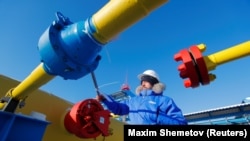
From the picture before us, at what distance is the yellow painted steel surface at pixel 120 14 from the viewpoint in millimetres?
730

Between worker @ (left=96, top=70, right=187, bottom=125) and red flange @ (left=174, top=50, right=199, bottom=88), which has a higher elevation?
worker @ (left=96, top=70, right=187, bottom=125)

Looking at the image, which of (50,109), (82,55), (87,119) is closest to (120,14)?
(82,55)

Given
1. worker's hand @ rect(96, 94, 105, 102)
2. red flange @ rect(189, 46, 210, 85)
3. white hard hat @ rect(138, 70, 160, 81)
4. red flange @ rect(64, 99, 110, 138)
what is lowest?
red flange @ rect(64, 99, 110, 138)

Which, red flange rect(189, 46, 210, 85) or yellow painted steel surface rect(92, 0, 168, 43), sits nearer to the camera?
yellow painted steel surface rect(92, 0, 168, 43)

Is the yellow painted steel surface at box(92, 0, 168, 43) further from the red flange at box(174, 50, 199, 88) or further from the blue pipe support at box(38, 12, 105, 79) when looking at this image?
the red flange at box(174, 50, 199, 88)

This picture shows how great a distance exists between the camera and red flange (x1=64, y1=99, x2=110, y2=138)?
2.19 meters

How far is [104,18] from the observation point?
80 cm

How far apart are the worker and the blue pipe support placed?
1.73m

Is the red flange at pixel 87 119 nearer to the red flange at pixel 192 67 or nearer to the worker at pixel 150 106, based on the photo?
the worker at pixel 150 106

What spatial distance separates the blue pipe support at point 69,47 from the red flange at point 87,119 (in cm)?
133

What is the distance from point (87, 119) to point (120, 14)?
5.42ft

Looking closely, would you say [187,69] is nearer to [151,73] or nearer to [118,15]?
[118,15]

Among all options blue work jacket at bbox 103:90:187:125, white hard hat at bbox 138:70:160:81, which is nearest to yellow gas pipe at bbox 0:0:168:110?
blue work jacket at bbox 103:90:187:125

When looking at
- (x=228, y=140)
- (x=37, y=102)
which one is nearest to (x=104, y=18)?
(x=228, y=140)
